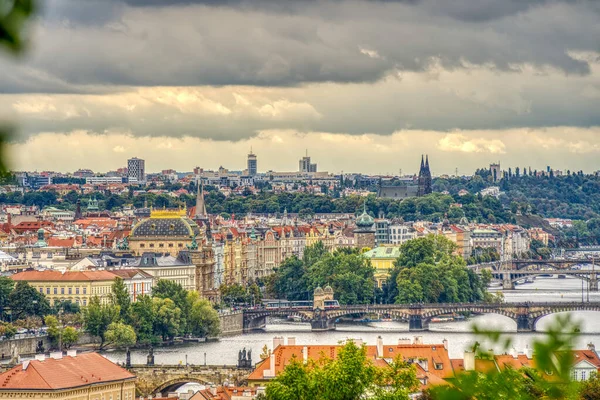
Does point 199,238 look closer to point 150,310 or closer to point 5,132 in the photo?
point 150,310

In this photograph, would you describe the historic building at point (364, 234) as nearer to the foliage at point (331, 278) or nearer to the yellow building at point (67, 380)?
the foliage at point (331, 278)

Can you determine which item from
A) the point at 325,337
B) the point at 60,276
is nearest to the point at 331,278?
the point at 60,276

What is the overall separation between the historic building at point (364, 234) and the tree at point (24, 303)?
58.1m

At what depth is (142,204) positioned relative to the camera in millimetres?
173250

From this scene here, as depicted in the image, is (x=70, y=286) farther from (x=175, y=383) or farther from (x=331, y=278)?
(x=175, y=383)

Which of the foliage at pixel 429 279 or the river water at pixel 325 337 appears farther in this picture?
the foliage at pixel 429 279

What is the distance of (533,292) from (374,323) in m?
29.2

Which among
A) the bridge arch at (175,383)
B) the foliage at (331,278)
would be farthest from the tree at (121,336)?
the foliage at (331,278)

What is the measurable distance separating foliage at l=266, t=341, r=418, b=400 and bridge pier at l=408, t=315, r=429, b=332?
49.5 meters

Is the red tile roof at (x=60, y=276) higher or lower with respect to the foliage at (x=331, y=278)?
higher

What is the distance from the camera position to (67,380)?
35.2 metres

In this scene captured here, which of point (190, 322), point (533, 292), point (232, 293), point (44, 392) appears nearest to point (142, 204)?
point (533, 292)

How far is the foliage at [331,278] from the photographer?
308 ft

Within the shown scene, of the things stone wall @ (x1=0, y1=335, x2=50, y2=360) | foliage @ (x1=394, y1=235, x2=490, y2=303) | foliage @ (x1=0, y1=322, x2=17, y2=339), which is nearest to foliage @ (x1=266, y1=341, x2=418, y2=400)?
stone wall @ (x1=0, y1=335, x2=50, y2=360)
